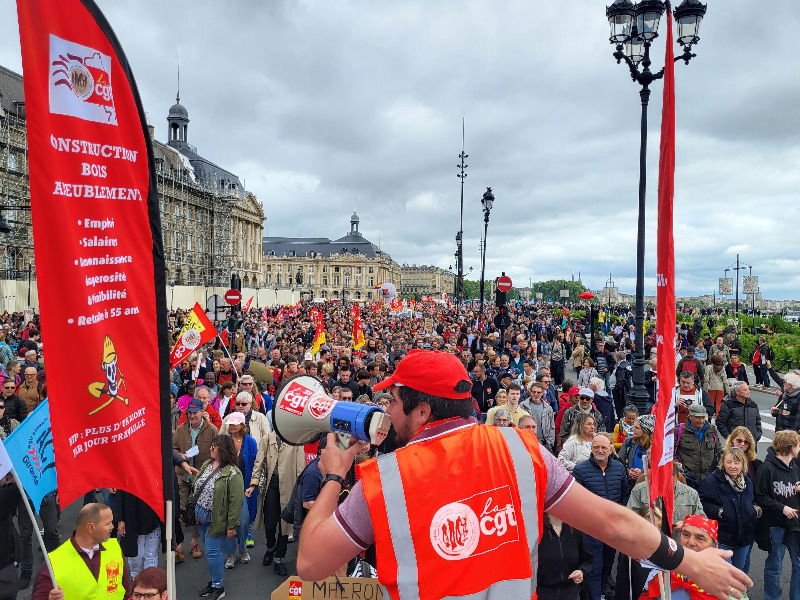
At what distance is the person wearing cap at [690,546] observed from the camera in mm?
3574

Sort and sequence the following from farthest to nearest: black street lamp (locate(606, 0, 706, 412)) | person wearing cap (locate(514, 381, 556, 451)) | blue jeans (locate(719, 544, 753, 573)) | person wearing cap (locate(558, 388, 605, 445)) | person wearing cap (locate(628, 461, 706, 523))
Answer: black street lamp (locate(606, 0, 706, 412))
person wearing cap (locate(514, 381, 556, 451))
person wearing cap (locate(558, 388, 605, 445))
blue jeans (locate(719, 544, 753, 573))
person wearing cap (locate(628, 461, 706, 523))

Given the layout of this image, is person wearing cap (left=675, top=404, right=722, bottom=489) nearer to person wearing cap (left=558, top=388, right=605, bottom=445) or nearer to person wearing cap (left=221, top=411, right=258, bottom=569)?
person wearing cap (left=558, top=388, right=605, bottom=445)

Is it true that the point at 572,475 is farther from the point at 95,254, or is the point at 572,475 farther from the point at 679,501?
the point at 95,254

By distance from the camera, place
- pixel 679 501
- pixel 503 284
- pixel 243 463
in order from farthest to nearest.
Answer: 1. pixel 503 284
2. pixel 243 463
3. pixel 679 501

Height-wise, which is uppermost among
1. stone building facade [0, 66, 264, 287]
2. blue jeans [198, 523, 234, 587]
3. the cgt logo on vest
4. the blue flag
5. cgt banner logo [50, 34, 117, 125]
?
stone building facade [0, 66, 264, 287]

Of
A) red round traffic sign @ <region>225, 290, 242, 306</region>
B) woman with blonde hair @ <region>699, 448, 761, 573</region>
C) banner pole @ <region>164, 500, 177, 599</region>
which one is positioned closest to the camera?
banner pole @ <region>164, 500, 177, 599</region>

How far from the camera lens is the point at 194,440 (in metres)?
6.88

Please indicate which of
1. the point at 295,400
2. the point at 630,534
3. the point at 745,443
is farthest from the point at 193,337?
the point at 630,534

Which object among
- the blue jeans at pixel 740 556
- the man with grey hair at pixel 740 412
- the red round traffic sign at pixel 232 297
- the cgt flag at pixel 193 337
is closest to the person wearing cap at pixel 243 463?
the blue jeans at pixel 740 556

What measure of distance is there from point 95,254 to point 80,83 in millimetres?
655

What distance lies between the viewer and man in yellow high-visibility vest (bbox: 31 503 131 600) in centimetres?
366

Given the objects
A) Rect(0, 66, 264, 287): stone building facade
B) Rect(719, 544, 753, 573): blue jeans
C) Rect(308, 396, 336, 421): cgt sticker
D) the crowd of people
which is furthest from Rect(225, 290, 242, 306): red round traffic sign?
Rect(0, 66, 264, 287): stone building facade

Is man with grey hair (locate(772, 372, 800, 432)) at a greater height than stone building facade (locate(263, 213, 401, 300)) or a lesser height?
lesser

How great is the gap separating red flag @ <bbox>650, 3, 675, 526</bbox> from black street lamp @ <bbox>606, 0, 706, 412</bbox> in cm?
711
